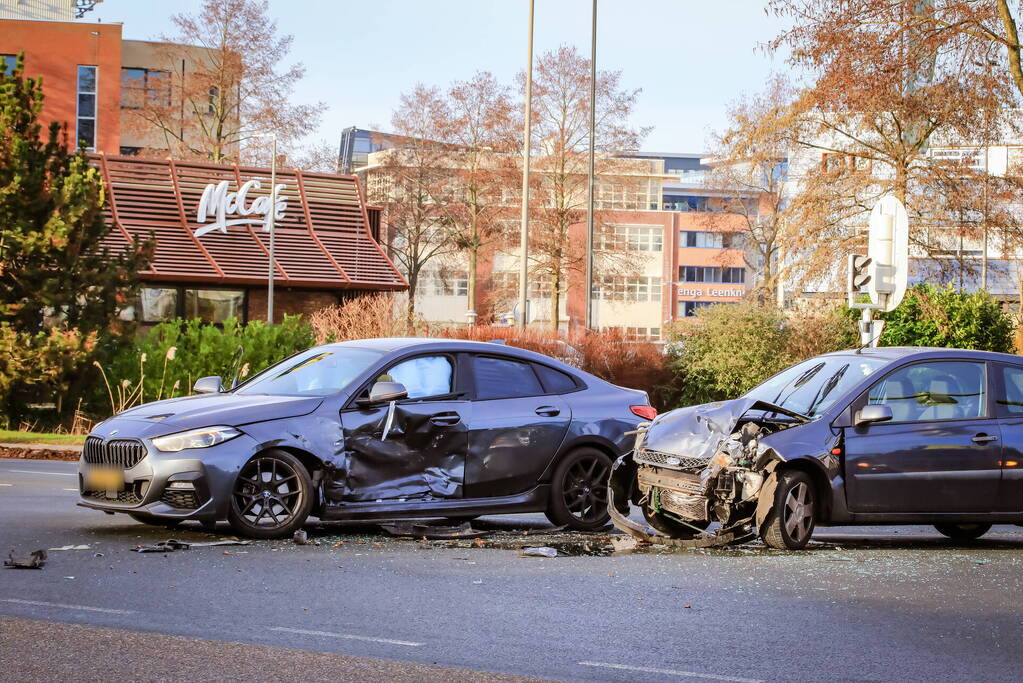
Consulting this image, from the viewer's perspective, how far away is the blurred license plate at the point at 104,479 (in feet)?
31.5

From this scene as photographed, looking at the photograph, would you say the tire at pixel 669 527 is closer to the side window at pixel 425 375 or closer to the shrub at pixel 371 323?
the side window at pixel 425 375

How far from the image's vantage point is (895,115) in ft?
98.0

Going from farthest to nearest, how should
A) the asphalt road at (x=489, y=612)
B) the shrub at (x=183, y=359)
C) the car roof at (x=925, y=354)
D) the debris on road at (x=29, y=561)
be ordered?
the shrub at (x=183, y=359) → the car roof at (x=925, y=354) → the debris on road at (x=29, y=561) → the asphalt road at (x=489, y=612)

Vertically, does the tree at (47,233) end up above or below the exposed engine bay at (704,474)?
above

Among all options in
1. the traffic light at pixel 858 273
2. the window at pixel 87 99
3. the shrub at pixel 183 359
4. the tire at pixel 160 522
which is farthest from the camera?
the window at pixel 87 99

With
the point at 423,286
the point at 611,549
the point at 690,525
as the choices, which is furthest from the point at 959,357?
the point at 423,286

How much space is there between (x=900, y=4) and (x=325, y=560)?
698 inches

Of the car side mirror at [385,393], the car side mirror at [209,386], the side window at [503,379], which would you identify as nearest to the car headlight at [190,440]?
the car side mirror at [385,393]

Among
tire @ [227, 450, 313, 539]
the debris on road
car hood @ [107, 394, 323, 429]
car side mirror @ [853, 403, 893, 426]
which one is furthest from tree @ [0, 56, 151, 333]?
car side mirror @ [853, 403, 893, 426]

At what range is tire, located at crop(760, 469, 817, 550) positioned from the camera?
32.1ft

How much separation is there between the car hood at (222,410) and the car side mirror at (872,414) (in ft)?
12.8

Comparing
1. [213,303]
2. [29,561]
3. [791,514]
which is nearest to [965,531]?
[791,514]

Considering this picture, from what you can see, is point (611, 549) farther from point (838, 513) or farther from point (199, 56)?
point (199, 56)

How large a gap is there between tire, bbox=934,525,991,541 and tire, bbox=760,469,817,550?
2.06m
